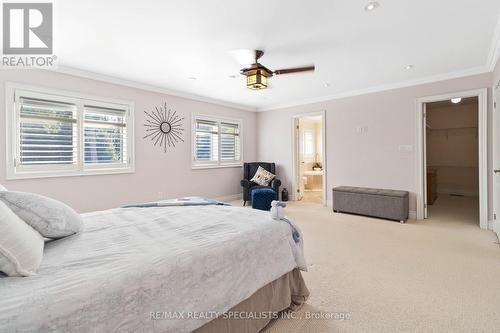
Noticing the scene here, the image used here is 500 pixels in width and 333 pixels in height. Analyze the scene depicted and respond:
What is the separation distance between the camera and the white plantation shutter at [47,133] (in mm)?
3512

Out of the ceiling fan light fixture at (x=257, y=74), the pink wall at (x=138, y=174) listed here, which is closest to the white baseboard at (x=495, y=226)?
the ceiling fan light fixture at (x=257, y=74)

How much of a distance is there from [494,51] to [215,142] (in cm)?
507

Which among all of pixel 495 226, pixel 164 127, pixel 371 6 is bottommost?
pixel 495 226

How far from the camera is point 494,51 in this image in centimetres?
327

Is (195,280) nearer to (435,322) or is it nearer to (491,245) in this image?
(435,322)

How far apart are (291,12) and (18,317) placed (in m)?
2.82

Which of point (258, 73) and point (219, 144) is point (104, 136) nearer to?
point (219, 144)

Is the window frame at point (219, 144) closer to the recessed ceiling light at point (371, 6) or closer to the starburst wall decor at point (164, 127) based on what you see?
the starburst wall decor at point (164, 127)

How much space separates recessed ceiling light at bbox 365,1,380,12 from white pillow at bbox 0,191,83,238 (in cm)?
296

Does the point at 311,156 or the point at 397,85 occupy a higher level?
the point at 397,85

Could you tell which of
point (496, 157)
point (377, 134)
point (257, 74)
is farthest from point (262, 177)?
point (496, 157)

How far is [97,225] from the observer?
71.7 inches

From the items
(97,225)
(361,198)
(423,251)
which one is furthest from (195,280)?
(361,198)

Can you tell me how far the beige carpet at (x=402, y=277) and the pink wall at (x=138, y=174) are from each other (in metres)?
2.77
